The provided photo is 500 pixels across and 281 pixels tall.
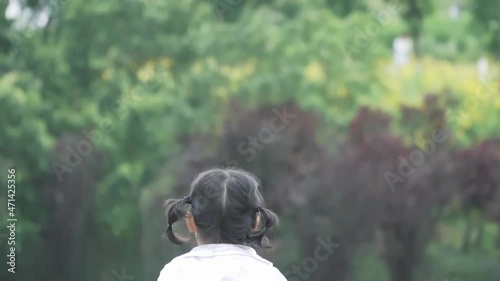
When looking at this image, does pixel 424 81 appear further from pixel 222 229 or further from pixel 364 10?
pixel 222 229

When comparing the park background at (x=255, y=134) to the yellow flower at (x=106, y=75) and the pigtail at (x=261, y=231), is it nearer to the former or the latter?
the yellow flower at (x=106, y=75)

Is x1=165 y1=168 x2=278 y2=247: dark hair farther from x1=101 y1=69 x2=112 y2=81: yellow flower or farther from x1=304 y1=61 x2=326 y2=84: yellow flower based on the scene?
x1=101 y1=69 x2=112 y2=81: yellow flower

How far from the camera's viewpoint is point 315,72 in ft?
44.0

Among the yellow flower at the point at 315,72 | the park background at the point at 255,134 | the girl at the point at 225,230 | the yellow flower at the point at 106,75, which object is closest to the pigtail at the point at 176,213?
the girl at the point at 225,230

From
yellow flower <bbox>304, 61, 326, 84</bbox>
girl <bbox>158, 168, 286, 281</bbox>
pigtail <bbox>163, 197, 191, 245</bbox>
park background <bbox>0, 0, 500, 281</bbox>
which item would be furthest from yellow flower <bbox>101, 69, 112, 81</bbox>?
girl <bbox>158, 168, 286, 281</bbox>

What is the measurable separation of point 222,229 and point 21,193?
405 inches

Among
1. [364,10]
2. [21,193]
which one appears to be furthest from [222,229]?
[364,10]

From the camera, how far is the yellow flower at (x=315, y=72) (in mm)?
13241

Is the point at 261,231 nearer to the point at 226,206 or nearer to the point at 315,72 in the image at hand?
the point at 226,206

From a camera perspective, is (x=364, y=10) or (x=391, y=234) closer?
(x=391, y=234)

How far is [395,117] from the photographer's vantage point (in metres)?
12.9

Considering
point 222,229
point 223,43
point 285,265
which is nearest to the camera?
point 222,229

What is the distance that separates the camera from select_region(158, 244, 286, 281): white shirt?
2.10 m

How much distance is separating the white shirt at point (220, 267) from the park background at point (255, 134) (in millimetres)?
8699
